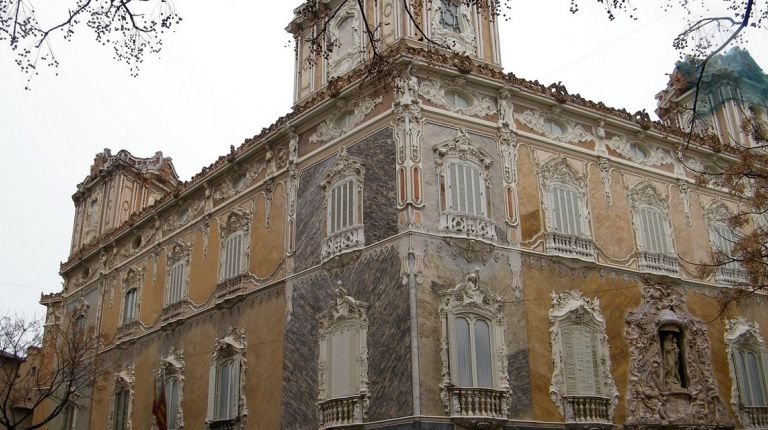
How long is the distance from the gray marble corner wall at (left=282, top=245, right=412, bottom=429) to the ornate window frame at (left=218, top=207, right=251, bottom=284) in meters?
3.46

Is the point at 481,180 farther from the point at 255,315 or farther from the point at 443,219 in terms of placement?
the point at 255,315

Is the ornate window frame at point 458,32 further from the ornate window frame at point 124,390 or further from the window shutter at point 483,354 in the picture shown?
the ornate window frame at point 124,390

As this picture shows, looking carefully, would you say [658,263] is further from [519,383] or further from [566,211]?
[519,383]

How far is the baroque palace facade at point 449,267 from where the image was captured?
772 inches

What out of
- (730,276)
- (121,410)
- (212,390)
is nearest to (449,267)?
(212,390)

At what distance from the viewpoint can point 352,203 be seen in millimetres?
21891

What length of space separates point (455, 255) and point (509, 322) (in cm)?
215

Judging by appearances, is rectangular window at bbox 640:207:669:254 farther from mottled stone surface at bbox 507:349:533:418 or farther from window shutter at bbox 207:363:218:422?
window shutter at bbox 207:363:218:422

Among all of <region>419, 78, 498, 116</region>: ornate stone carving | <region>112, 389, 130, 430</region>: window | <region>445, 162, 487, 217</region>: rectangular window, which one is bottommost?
<region>112, 389, 130, 430</region>: window

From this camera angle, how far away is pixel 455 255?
20156mm

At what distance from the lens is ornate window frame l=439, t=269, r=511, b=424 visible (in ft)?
60.6

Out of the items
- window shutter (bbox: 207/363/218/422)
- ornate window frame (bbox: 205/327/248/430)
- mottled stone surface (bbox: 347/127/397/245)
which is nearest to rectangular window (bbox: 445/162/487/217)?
mottled stone surface (bbox: 347/127/397/245)

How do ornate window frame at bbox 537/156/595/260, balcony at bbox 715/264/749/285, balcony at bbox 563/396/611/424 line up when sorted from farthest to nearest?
balcony at bbox 715/264/749/285, ornate window frame at bbox 537/156/595/260, balcony at bbox 563/396/611/424

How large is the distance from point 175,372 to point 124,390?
4.15m
